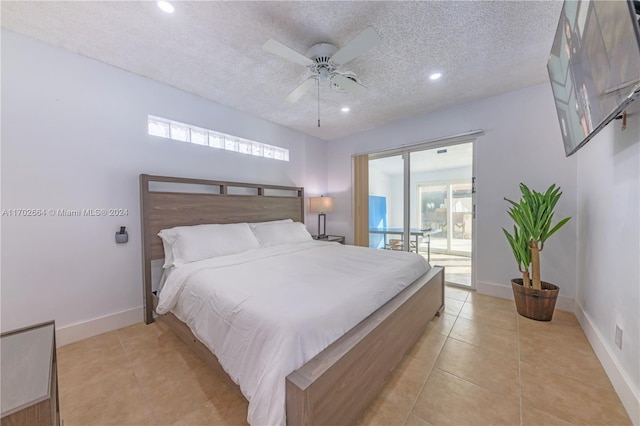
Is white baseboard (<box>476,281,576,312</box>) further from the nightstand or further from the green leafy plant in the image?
the nightstand

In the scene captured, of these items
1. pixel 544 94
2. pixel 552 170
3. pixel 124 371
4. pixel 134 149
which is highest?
pixel 544 94

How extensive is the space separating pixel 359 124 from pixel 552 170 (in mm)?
2541

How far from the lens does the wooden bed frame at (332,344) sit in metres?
1.01

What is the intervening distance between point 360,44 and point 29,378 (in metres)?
2.30

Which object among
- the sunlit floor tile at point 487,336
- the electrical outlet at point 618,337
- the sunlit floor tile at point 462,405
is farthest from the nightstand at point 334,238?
the electrical outlet at point 618,337

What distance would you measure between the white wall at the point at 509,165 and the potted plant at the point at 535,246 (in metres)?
0.40

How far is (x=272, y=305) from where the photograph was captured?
1233 millimetres

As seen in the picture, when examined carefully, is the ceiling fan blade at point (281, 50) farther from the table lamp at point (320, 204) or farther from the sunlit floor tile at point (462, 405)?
the table lamp at point (320, 204)

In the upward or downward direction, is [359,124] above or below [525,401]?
above

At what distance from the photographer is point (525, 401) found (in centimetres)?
139

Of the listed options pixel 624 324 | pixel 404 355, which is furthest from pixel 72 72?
pixel 624 324

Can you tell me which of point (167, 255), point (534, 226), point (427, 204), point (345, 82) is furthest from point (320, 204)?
point (534, 226)

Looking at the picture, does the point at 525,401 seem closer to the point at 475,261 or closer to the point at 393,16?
the point at 475,261

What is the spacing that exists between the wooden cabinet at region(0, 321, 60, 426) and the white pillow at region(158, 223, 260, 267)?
1119 millimetres
